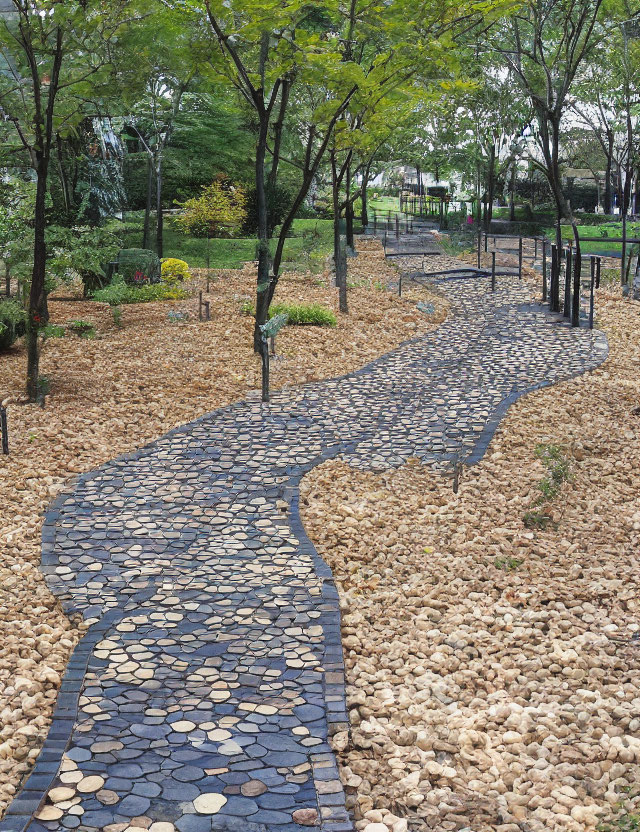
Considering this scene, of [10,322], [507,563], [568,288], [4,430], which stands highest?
[568,288]

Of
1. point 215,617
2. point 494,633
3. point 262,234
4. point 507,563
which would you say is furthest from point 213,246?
point 494,633

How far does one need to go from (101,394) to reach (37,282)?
1491 mm

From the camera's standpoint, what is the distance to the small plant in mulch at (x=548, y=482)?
6.91 meters

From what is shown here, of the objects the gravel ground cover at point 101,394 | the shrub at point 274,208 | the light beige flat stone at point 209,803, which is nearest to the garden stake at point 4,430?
the gravel ground cover at point 101,394

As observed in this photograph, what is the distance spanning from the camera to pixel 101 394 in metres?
10.8

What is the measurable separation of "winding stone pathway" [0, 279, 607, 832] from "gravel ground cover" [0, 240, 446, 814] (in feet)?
0.61

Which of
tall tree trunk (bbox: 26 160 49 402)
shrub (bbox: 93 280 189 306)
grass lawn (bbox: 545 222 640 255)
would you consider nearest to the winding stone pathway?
tall tree trunk (bbox: 26 160 49 402)

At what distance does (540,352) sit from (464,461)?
17.5 ft

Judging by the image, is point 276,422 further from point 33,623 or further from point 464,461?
point 33,623

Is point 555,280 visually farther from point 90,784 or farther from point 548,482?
point 90,784

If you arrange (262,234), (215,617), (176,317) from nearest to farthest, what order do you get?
(215,617) → (262,234) → (176,317)

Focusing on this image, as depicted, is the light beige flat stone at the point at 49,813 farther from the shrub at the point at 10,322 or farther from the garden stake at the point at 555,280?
the garden stake at the point at 555,280

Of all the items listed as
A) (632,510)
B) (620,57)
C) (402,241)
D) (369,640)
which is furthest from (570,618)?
(402,241)

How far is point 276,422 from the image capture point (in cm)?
977
